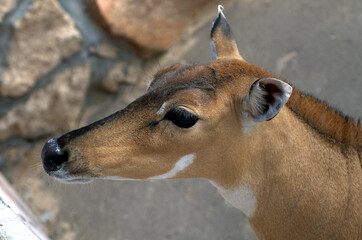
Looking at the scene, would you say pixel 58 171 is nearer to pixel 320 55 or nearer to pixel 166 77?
pixel 166 77

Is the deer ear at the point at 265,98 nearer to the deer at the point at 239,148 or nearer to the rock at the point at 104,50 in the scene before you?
the deer at the point at 239,148

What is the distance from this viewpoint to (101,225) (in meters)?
4.56

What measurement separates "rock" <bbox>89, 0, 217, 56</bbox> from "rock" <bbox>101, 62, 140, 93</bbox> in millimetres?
271

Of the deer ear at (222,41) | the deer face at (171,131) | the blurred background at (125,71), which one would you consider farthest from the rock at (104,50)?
the deer face at (171,131)

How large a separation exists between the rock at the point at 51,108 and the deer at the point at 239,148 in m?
2.63

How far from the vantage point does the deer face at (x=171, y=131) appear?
2273mm

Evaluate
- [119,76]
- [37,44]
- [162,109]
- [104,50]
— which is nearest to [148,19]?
[104,50]

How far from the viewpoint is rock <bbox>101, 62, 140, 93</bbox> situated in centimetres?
533

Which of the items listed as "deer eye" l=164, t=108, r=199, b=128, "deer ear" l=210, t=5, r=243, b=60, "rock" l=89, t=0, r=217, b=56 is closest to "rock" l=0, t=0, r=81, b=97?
"rock" l=89, t=0, r=217, b=56

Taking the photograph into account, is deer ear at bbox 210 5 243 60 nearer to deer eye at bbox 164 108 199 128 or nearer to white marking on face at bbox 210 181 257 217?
deer eye at bbox 164 108 199 128

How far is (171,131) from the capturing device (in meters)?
2.30

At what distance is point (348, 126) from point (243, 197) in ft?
2.50

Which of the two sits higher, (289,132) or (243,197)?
(289,132)

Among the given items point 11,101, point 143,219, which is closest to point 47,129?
point 11,101
